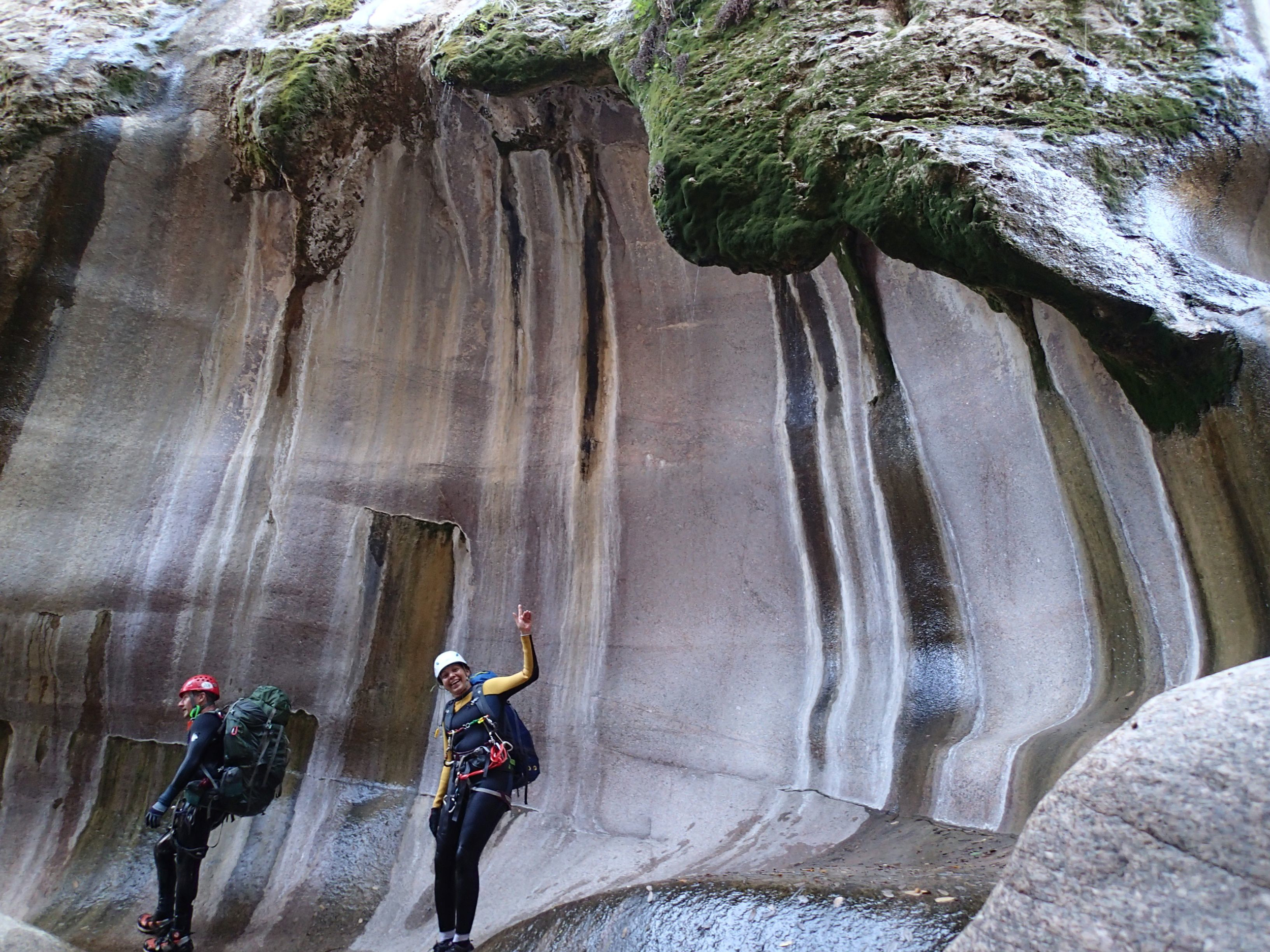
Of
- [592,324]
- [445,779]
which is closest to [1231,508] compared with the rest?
[445,779]

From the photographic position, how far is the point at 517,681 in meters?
4.31

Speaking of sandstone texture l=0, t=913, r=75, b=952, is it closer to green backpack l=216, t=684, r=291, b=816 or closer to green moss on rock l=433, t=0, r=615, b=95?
green backpack l=216, t=684, r=291, b=816

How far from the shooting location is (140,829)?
5.79 meters

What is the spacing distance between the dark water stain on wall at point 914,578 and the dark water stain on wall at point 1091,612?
64 centimetres

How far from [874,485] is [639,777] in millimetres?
2216

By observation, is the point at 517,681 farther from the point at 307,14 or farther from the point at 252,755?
the point at 307,14

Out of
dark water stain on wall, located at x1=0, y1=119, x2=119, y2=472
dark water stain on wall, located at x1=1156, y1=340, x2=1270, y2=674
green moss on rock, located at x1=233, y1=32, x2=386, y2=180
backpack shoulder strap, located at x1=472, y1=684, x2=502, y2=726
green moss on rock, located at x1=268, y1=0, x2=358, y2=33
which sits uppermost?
green moss on rock, located at x1=268, y1=0, x2=358, y2=33

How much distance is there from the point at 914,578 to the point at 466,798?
2.58m

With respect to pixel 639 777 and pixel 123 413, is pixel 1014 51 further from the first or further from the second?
pixel 123 413

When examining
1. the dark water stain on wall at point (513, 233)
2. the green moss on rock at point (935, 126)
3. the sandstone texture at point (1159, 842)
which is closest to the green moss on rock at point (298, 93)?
the dark water stain on wall at point (513, 233)

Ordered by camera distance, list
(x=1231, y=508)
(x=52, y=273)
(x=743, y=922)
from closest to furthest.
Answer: (x=743, y=922)
(x=1231, y=508)
(x=52, y=273)

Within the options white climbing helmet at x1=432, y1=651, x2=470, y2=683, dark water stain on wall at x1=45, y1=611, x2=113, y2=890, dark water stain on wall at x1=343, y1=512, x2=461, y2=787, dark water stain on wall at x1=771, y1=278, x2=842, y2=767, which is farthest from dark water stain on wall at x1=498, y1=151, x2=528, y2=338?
dark water stain on wall at x1=45, y1=611, x2=113, y2=890

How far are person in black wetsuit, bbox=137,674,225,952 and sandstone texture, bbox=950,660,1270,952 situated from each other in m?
3.92

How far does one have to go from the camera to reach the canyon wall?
507cm
